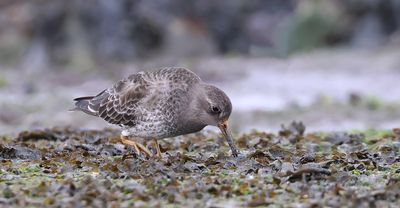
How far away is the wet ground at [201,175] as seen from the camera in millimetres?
→ 8422

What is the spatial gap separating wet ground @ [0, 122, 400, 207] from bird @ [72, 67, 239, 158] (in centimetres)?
31

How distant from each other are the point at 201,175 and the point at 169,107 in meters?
1.77

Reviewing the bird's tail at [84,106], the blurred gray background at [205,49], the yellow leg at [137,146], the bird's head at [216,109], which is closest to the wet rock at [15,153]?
the yellow leg at [137,146]

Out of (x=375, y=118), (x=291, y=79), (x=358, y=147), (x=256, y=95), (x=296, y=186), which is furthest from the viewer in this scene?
(x=291, y=79)

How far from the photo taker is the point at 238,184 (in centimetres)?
907

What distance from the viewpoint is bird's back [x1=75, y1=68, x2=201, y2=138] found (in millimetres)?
11234

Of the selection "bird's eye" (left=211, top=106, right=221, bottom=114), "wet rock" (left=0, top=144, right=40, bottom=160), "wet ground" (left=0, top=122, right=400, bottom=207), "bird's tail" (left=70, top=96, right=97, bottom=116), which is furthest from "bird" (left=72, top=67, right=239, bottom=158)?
"wet rock" (left=0, top=144, right=40, bottom=160)

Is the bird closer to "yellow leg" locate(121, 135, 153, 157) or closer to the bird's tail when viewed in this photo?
"yellow leg" locate(121, 135, 153, 157)

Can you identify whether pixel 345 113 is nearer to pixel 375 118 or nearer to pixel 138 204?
pixel 375 118

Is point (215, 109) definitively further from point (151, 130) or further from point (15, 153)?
point (15, 153)

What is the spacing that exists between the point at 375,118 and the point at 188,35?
18014 mm

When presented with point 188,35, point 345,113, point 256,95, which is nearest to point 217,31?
point 188,35

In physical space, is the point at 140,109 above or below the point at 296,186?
above

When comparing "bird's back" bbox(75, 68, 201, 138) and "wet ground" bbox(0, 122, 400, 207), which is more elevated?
"bird's back" bbox(75, 68, 201, 138)
